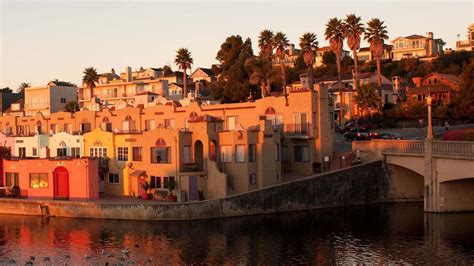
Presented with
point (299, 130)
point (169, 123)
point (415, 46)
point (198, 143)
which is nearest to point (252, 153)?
point (198, 143)

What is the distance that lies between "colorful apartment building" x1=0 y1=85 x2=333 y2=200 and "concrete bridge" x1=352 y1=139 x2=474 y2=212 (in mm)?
8425

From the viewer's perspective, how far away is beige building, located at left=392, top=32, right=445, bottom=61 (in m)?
168

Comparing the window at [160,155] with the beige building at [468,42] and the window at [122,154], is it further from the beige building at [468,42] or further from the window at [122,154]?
the beige building at [468,42]

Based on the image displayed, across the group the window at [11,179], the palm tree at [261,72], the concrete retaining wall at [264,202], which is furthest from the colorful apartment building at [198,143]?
the palm tree at [261,72]

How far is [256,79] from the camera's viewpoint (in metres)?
88.6

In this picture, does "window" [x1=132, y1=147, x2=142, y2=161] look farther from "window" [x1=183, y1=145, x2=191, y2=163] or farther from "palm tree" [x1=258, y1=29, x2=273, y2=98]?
"palm tree" [x1=258, y1=29, x2=273, y2=98]

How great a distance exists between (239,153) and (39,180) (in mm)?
22117

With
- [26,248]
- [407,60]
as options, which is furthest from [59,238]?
[407,60]

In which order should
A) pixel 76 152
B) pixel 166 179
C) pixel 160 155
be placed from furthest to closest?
pixel 76 152
pixel 160 155
pixel 166 179

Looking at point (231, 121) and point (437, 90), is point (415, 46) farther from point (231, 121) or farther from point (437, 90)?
point (231, 121)

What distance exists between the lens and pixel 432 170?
188 feet

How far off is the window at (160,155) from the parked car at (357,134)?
94.6 feet

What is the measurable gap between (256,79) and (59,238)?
43.5 metres

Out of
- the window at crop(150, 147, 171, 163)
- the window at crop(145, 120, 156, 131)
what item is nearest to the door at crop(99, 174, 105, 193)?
the window at crop(150, 147, 171, 163)
